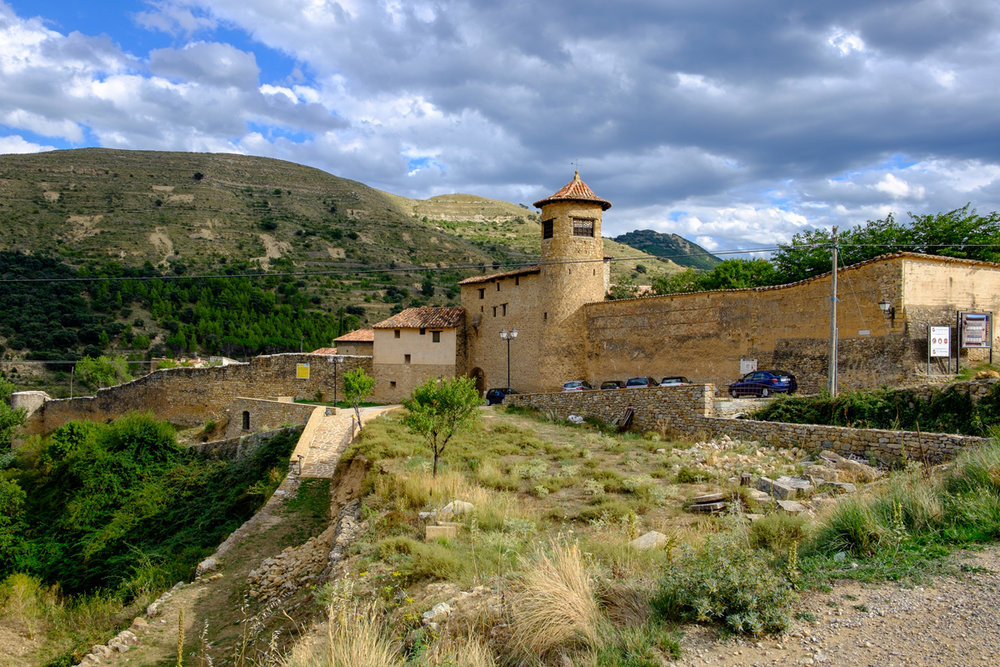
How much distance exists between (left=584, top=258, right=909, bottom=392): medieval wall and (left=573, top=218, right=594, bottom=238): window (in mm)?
3387

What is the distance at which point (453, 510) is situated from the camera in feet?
31.1

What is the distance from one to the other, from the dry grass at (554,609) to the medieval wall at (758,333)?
18.0 metres

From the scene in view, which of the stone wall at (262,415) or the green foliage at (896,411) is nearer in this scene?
the green foliage at (896,411)

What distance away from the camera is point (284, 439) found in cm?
2161

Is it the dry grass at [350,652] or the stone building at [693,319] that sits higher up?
the stone building at [693,319]

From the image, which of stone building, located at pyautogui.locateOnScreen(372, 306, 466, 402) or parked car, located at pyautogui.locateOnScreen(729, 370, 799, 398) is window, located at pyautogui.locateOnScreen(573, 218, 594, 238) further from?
parked car, located at pyautogui.locateOnScreen(729, 370, 799, 398)

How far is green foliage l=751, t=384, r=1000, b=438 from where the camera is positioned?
1266cm

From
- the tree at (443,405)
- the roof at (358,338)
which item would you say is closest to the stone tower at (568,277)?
the roof at (358,338)

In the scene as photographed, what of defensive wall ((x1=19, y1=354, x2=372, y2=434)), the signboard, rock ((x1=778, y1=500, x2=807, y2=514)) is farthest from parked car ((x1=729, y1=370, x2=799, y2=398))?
defensive wall ((x1=19, y1=354, x2=372, y2=434))

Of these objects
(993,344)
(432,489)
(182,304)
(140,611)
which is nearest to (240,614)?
(140,611)

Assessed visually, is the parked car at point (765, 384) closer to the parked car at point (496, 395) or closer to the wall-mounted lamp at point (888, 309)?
the wall-mounted lamp at point (888, 309)

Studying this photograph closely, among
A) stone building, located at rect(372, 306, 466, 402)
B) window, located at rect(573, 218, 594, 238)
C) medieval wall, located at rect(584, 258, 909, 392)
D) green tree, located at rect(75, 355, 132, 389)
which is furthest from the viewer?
green tree, located at rect(75, 355, 132, 389)

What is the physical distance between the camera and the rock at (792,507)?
877cm

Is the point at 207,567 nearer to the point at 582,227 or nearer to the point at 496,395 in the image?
the point at 496,395
